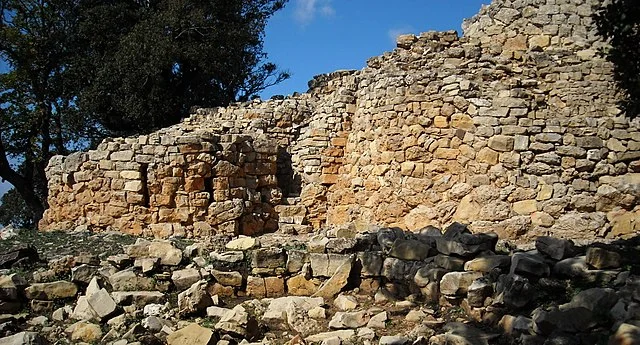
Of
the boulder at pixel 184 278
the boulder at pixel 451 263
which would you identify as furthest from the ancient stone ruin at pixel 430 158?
the boulder at pixel 184 278

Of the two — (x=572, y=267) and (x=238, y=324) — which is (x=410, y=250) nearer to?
(x=572, y=267)

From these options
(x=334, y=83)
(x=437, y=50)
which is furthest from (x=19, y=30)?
(x=437, y=50)

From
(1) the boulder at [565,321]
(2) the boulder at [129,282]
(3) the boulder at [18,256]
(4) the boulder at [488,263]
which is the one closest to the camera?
(1) the boulder at [565,321]

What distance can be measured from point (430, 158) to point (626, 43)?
4.59 m

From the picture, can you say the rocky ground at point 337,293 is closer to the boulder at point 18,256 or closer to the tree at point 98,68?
the boulder at point 18,256

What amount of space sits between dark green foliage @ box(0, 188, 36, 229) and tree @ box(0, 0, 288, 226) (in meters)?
4.03

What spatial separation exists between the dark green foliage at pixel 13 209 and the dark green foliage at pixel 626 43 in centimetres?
2439

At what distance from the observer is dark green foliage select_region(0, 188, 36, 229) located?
24891 mm

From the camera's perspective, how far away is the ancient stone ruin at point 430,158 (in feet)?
30.1

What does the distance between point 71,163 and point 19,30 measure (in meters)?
10.4

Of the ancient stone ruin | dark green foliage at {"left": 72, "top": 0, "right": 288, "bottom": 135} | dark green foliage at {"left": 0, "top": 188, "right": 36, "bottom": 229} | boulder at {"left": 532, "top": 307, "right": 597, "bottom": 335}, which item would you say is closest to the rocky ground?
boulder at {"left": 532, "top": 307, "right": 597, "bottom": 335}

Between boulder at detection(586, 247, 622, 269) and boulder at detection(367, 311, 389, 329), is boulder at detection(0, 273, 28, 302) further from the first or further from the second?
boulder at detection(586, 247, 622, 269)

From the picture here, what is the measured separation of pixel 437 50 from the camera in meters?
11.2

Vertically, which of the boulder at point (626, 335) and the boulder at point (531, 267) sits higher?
the boulder at point (531, 267)
